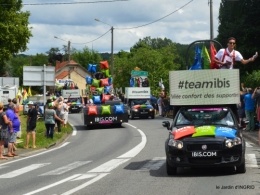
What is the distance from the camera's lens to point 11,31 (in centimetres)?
5228

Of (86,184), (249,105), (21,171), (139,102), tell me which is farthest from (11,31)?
Result: (86,184)

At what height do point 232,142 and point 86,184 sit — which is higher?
point 232,142

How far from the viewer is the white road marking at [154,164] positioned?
15267 mm

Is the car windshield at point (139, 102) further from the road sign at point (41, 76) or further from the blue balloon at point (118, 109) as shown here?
the road sign at point (41, 76)

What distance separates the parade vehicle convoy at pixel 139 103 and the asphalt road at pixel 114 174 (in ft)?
66.9

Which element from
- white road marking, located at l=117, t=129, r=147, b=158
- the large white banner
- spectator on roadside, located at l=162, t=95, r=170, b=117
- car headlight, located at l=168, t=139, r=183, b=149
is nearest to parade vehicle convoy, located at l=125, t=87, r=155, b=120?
spectator on roadside, located at l=162, t=95, r=170, b=117

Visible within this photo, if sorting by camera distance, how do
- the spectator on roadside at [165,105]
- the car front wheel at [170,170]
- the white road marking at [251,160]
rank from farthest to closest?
the spectator on roadside at [165,105]
the white road marking at [251,160]
the car front wheel at [170,170]

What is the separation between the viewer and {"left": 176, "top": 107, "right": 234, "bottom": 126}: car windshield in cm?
1424

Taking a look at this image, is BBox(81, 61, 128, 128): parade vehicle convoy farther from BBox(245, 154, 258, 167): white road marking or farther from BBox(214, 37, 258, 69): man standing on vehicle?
BBox(214, 37, 258, 69): man standing on vehicle

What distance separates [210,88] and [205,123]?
3.93ft

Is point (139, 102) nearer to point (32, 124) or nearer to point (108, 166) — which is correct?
point (32, 124)

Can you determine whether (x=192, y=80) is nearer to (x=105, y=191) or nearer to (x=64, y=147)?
(x=105, y=191)

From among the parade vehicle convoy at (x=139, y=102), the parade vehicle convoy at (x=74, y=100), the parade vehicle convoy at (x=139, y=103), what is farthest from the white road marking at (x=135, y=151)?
the parade vehicle convoy at (x=74, y=100)

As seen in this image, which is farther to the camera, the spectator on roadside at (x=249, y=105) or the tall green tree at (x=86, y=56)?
the tall green tree at (x=86, y=56)
